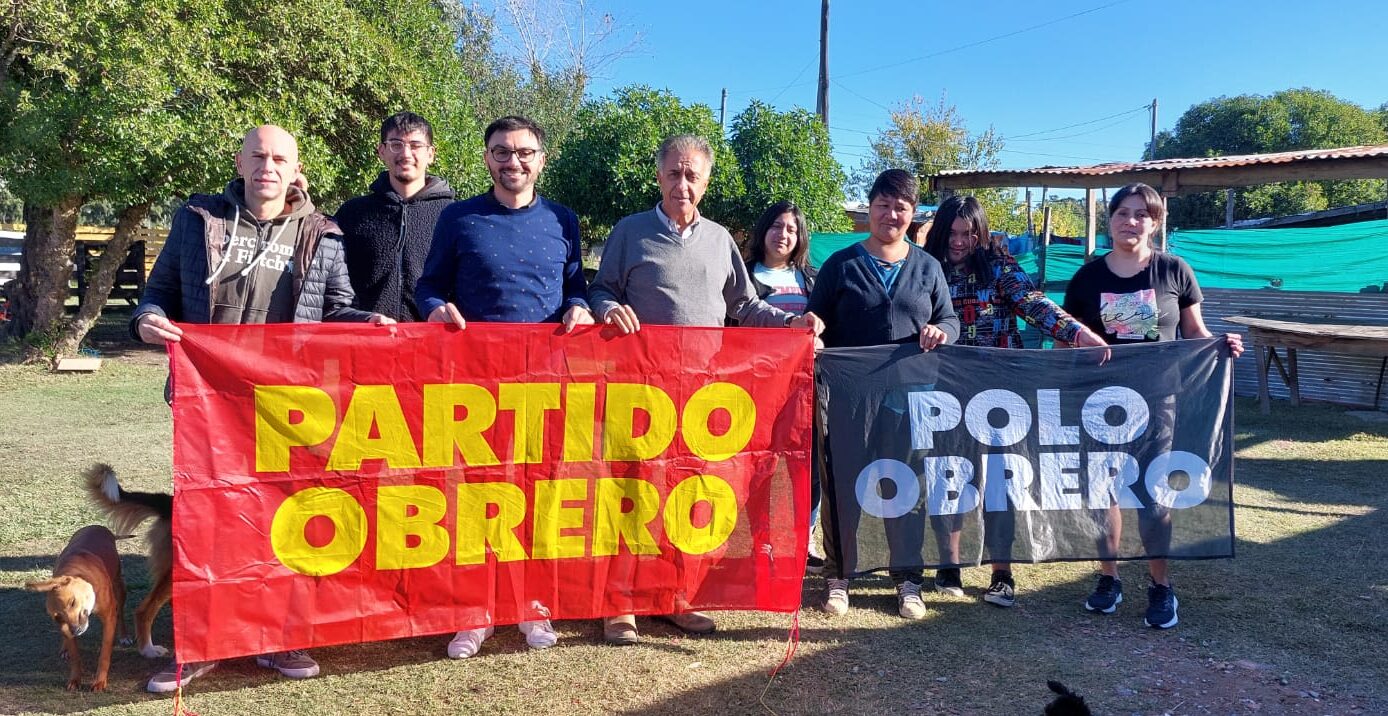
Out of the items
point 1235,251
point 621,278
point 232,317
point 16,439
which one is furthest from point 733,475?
point 1235,251

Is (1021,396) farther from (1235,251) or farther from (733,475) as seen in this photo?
(1235,251)

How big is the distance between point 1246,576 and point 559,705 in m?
3.65

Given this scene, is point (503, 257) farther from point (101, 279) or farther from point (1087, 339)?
point (101, 279)

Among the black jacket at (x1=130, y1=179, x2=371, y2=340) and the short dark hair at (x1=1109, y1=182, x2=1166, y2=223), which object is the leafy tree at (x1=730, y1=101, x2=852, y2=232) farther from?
the black jacket at (x1=130, y1=179, x2=371, y2=340)

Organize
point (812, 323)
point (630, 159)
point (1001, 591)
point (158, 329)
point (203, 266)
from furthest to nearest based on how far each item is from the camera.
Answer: point (630, 159), point (1001, 591), point (812, 323), point (203, 266), point (158, 329)

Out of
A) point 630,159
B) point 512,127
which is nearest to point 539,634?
point 512,127

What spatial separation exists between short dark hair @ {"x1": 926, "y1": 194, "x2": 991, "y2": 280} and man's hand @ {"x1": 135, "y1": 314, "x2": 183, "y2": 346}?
323 centimetres

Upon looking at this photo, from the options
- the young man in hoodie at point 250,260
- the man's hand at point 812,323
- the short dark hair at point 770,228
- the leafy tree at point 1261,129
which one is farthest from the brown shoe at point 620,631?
the leafy tree at point 1261,129

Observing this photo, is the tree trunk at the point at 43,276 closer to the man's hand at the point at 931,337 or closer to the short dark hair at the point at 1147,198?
the man's hand at the point at 931,337

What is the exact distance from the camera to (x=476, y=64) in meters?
26.7

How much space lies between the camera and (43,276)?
1163 centimetres

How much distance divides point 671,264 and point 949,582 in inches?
82.8

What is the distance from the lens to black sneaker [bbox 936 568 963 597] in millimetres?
4320

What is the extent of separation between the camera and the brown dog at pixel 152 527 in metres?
3.38
